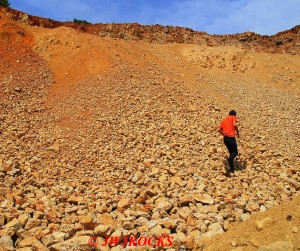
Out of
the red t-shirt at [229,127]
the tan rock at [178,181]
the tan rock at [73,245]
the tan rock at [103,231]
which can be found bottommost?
the tan rock at [73,245]

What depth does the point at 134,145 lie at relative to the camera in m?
8.75

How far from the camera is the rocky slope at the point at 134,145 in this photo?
17.3 ft

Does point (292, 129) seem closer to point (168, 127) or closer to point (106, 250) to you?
point (168, 127)

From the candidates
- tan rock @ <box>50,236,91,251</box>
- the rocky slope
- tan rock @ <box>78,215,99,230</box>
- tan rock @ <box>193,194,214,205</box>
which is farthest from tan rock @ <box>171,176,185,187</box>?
tan rock @ <box>50,236,91,251</box>

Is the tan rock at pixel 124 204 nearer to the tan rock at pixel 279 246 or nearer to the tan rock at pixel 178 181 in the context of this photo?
the tan rock at pixel 178 181

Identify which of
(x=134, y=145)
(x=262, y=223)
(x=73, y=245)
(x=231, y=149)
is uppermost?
(x=134, y=145)

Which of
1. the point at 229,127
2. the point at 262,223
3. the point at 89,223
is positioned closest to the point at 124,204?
the point at 89,223

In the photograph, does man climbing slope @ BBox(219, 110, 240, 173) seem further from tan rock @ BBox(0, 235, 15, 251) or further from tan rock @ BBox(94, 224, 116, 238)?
tan rock @ BBox(0, 235, 15, 251)

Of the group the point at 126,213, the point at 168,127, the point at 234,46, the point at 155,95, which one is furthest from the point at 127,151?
the point at 234,46

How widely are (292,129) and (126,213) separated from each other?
26.0 feet

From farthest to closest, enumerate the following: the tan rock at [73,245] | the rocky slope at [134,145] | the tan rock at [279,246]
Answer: the rocky slope at [134,145]
the tan rock at [73,245]
the tan rock at [279,246]

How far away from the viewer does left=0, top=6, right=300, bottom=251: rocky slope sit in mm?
5281

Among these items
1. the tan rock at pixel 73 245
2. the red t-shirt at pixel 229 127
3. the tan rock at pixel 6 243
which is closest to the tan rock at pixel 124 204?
the tan rock at pixel 73 245

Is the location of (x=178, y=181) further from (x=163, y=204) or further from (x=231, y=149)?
(x=231, y=149)
